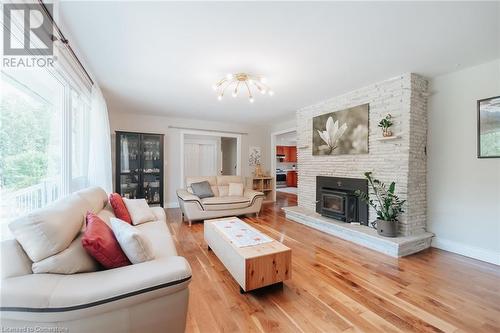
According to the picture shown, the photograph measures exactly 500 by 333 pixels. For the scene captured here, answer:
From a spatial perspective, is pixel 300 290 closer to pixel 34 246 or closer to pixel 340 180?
pixel 34 246

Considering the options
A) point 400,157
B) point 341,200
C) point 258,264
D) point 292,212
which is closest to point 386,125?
point 400,157

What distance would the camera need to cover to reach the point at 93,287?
1084 millimetres

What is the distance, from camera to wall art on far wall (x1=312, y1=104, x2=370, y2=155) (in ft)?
11.6

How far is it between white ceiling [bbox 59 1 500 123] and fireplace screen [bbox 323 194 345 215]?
1.90 metres

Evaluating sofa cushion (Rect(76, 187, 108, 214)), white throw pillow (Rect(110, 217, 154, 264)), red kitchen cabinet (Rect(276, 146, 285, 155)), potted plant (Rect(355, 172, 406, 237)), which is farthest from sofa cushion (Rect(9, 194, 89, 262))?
red kitchen cabinet (Rect(276, 146, 285, 155))

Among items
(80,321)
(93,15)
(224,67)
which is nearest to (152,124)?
(224,67)

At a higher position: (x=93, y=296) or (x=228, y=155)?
(x=228, y=155)

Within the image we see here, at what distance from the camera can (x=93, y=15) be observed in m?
1.76

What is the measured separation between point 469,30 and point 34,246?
3.74m

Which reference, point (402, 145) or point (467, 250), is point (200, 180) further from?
point (467, 250)

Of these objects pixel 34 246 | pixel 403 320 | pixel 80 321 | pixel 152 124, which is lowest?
pixel 403 320

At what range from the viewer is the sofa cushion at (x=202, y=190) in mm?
4664

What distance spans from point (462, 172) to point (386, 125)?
3.64 feet

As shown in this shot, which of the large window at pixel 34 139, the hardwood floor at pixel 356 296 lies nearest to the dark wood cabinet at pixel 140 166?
the large window at pixel 34 139
